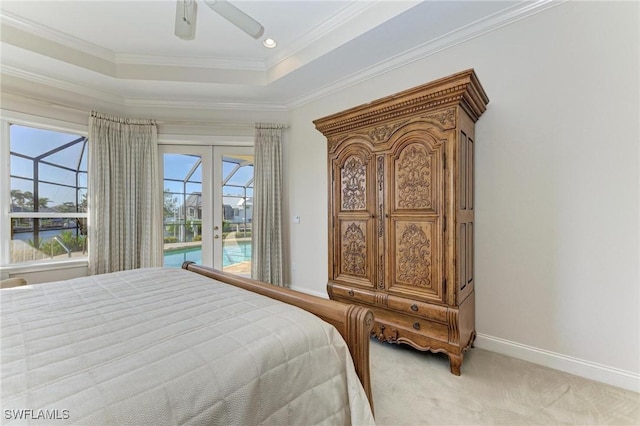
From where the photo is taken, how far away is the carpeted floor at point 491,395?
158 cm

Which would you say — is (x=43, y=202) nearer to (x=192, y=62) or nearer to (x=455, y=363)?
(x=192, y=62)

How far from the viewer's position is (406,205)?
2.23 meters

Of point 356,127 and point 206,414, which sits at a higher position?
point 356,127

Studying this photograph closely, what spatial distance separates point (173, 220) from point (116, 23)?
2240mm

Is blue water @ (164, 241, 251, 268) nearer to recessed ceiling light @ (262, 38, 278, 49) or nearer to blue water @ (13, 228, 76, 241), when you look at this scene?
blue water @ (13, 228, 76, 241)

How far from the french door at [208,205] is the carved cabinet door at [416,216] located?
2423 millimetres

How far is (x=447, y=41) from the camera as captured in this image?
2.56 metres

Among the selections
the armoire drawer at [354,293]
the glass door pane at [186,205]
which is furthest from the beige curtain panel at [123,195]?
the armoire drawer at [354,293]

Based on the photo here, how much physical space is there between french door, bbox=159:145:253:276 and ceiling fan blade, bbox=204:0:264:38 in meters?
2.43

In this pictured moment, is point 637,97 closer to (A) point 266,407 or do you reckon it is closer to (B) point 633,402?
(B) point 633,402

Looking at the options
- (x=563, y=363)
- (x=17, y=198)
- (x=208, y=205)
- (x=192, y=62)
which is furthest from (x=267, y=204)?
(x=563, y=363)

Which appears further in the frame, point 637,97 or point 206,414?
point 637,97

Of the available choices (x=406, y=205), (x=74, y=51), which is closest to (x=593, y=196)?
(x=406, y=205)

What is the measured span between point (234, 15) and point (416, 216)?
177 cm
